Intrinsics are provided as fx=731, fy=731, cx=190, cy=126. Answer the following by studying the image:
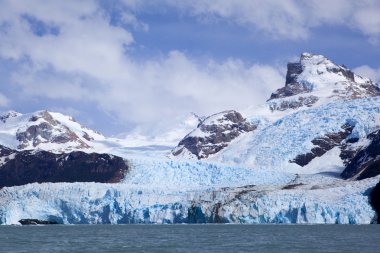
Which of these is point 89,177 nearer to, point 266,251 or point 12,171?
point 12,171

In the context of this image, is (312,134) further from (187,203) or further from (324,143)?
(187,203)

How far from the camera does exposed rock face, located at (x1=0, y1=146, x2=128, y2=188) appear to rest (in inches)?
6009

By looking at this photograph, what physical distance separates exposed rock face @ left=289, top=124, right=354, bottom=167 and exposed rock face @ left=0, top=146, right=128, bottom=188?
38211mm

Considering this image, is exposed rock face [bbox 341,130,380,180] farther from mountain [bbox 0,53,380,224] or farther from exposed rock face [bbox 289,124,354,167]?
exposed rock face [bbox 289,124,354,167]

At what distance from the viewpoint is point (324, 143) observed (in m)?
152

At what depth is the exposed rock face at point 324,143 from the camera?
147000mm

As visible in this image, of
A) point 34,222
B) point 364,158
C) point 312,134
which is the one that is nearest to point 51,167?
point 312,134

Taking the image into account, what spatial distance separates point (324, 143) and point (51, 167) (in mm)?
60437

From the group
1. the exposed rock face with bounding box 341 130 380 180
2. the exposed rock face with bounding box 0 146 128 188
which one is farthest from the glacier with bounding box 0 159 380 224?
the exposed rock face with bounding box 0 146 128 188

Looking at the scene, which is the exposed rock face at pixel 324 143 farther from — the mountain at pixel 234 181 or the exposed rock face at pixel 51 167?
the exposed rock face at pixel 51 167

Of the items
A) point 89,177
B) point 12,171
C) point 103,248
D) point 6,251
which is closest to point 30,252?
point 6,251

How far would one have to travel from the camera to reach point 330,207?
81.5 m

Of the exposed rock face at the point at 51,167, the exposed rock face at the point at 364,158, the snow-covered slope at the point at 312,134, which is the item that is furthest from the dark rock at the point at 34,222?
the exposed rock face at the point at 364,158

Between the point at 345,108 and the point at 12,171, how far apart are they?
76072 millimetres
